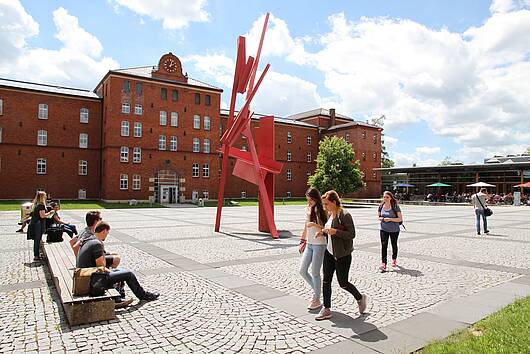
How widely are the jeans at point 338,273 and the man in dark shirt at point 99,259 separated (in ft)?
9.33

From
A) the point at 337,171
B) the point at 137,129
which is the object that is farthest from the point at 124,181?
the point at 337,171

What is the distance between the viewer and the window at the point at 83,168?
4331cm

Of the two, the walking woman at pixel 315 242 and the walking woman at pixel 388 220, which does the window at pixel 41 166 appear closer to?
the walking woman at pixel 388 220

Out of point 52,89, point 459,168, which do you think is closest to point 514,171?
point 459,168

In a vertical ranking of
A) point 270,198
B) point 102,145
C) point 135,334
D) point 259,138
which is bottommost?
point 135,334

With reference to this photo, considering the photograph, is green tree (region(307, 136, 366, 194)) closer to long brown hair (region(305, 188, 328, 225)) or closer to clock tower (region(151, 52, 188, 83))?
clock tower (region(151, 52, 188, 83))

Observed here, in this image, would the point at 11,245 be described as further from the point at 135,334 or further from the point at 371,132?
the point at 371,132

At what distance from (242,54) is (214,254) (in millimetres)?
9286

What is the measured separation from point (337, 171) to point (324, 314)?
1647 inches

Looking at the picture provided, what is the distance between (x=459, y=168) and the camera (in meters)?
51.3

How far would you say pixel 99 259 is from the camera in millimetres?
5609

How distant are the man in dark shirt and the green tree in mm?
41445

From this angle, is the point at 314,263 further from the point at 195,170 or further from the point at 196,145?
the point at 196,145

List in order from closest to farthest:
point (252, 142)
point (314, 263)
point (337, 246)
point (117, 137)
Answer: point (337, 246), point (314, 263), point (252, 142), point (117, 137)
